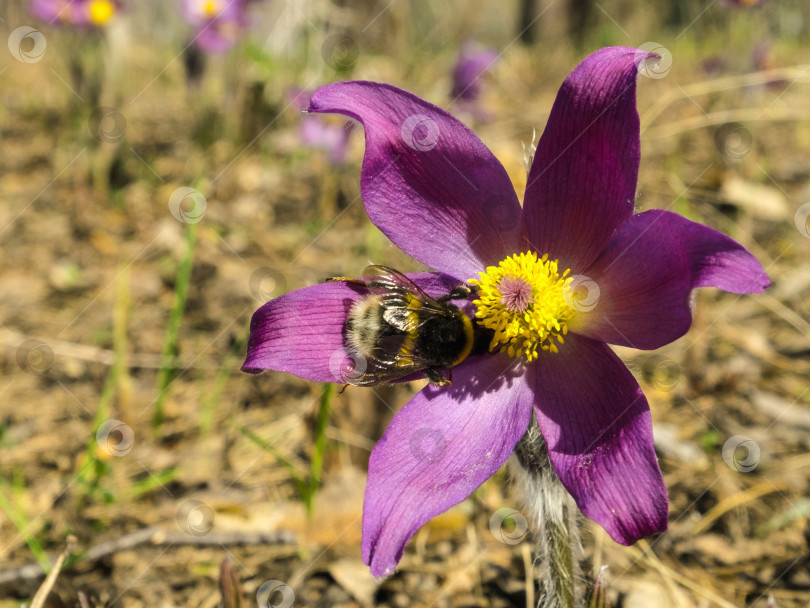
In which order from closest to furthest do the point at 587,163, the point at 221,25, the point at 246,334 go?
the point at 587,163, the point at 246,334, the point at 221,25

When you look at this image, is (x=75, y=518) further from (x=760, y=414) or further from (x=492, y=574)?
(x=760, y=414)

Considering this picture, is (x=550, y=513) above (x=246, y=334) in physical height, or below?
below

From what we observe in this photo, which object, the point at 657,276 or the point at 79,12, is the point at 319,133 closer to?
the point at 79,12

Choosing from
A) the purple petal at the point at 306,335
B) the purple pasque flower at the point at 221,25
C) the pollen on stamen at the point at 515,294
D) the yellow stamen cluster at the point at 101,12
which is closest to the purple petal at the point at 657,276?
the pollen on stamen at the point at 515,294

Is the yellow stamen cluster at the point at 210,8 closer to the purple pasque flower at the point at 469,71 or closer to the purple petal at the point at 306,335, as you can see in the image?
the purple pasque flower at the point at 469,71

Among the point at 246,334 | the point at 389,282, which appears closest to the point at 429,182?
the point at 389,282
